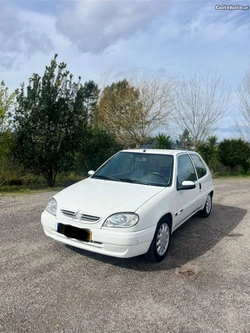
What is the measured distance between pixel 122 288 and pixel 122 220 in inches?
28.9

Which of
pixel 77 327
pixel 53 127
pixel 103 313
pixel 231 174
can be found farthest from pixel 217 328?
pixel 231 174

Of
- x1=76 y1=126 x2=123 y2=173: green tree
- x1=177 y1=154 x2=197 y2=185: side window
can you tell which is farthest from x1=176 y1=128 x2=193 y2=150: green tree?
x1=177 y1=154 x2=197 y2=185: side window

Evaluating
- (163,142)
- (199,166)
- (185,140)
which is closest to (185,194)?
(199,166)

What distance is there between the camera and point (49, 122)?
903 cm

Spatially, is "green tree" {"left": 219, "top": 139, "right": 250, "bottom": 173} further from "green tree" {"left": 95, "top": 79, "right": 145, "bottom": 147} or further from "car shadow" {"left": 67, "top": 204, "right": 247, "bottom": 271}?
"car shadow" {"left": 67, "top": 204, "right": 247, "bottom": 271}

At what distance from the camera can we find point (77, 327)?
2287 mm

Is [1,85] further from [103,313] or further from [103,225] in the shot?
[103,313]

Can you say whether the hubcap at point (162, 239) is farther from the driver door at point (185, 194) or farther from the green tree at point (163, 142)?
the green tree at point (163, 142)

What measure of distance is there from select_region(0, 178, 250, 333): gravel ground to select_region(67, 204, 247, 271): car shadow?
2 cm

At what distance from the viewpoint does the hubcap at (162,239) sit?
3.47m

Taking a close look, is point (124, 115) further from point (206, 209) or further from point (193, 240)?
point (193, 240)

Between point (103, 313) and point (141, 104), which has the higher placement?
point (141, 104)

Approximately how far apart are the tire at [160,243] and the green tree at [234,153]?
506 inches

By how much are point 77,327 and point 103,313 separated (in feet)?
0.93
